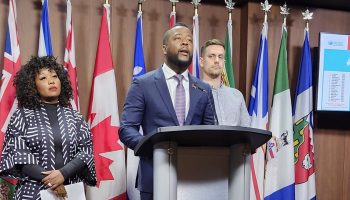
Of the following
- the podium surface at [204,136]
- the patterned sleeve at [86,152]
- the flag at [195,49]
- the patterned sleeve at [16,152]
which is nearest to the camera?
the podium surface at [204,136]

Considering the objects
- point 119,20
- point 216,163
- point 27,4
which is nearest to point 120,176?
point 119,20

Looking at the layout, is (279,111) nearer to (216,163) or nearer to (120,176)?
(120,176)

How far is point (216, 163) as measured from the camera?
1.46 m

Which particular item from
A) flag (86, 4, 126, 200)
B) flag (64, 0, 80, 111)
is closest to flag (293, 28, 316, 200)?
flag (86, 4, 126, 200)

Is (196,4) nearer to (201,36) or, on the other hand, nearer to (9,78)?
(201,36)

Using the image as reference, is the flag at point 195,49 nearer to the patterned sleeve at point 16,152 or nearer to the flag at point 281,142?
the flag at point 281,142

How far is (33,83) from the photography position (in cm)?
238

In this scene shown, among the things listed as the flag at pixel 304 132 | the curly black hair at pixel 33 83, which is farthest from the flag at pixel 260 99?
the curly black hair at pixel 33 83

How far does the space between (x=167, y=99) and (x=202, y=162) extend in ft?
1.20

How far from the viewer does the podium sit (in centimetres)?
133

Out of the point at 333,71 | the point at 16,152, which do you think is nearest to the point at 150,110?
the point at 16,152

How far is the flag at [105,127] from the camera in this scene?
3023mm

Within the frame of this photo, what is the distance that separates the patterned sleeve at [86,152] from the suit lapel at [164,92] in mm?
813

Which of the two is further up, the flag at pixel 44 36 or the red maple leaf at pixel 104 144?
the flag at pixel 44 36
